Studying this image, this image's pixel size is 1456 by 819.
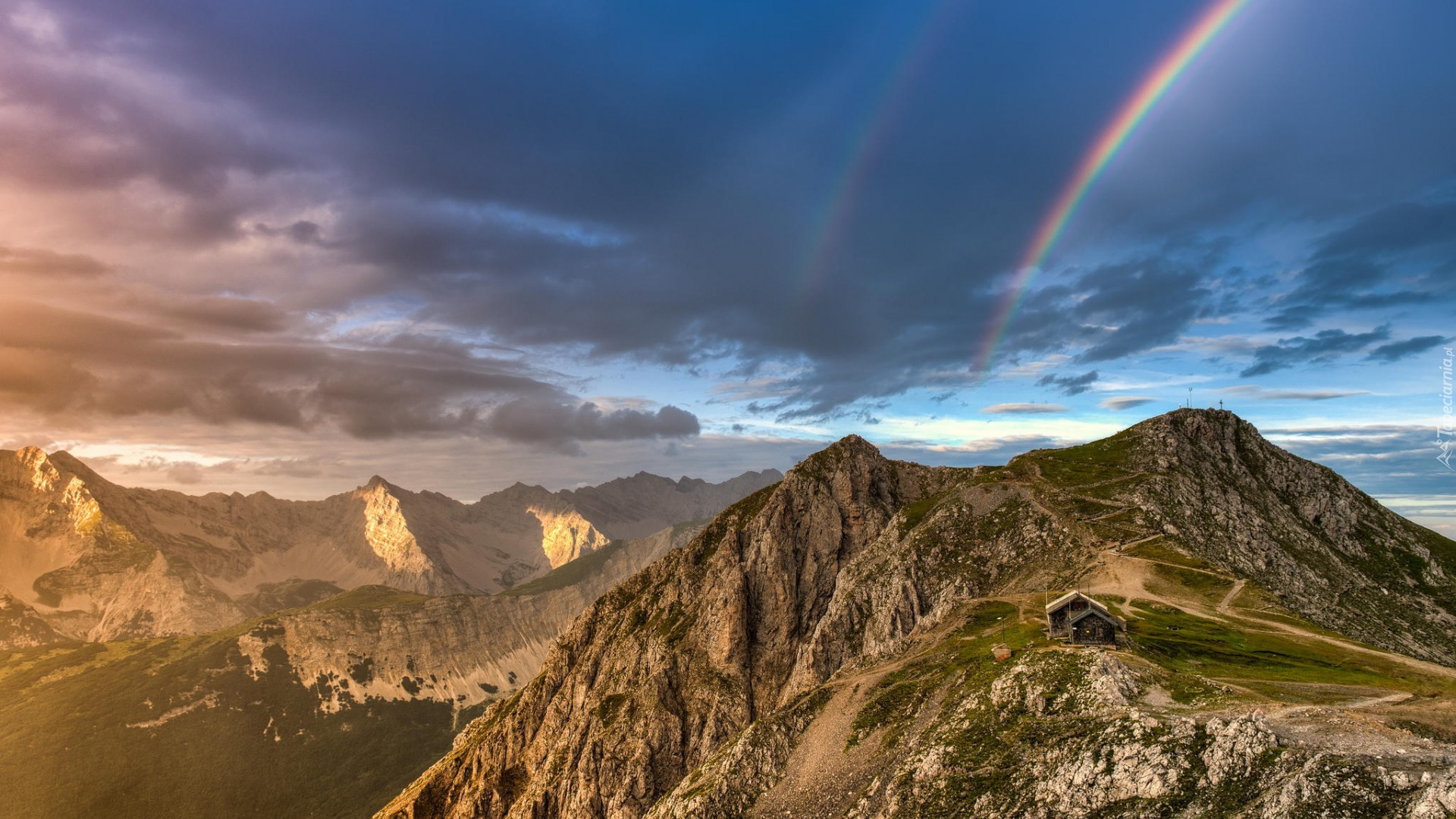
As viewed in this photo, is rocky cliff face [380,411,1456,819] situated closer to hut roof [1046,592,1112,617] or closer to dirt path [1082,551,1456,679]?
dirt path [1082,551,1456,679]

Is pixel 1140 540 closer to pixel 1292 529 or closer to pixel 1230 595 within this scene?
pixel 1230 595

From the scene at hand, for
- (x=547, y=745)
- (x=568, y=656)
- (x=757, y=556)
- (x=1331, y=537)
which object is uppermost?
(x=1331, y=537)

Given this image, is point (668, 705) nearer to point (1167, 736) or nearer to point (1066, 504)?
point (1066, 504)

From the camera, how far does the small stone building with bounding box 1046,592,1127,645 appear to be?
80375 mm

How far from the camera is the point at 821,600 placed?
167 meters

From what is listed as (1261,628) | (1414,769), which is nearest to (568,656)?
(1261,628)

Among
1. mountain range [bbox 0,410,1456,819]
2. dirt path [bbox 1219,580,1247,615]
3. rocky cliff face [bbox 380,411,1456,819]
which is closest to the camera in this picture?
mountain range [bbox 0,410,1456,819]

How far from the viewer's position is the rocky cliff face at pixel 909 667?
1966 inches

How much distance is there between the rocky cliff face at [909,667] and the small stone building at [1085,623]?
5.20m

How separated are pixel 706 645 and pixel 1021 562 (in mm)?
68090

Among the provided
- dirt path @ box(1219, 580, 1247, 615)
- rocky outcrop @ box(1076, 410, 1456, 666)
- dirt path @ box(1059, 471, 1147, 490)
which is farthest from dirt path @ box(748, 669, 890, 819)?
dirt path @ box(1059, 471, 1147, 490)

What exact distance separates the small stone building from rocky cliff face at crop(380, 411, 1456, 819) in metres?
5.20

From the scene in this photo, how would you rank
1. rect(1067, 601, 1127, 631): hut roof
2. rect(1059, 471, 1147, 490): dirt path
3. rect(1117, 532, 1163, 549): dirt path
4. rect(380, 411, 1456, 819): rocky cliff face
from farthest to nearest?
rect(1059, 471, 1147, 490): dirt path → rect(1117, 532, 1163, 549): dirt path → rect(1067, 601, 1127, 631): hut roof → rect(380, 411, 1456, 819): rocky cliff face

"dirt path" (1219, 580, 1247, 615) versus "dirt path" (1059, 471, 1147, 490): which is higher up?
"dirt path" (1059, 471, 1147, 490)
